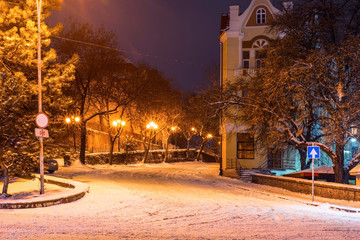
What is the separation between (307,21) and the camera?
76.2 ft

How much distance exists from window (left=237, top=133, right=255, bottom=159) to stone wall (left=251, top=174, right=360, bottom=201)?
9.30 metres

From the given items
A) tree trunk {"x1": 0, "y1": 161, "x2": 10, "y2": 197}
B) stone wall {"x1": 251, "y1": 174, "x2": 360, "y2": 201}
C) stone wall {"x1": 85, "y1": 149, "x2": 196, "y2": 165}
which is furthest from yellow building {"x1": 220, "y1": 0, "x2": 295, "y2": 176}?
tree trunk {"x1": 0, "y1": 161, "x2": 10, "y2": 197}

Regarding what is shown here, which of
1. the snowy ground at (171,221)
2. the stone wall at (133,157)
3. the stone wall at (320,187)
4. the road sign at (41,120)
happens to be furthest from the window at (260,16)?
the road sign at (41,120)

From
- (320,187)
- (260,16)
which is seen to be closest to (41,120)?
(320,187)

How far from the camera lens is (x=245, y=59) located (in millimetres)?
36125

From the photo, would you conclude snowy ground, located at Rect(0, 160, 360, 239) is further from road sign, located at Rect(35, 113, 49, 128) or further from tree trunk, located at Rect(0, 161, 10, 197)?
road sign, located at Rect(35, 113, 49, 128)

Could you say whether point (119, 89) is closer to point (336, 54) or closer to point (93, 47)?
point (93, 47)

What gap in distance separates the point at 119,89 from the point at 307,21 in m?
25.0

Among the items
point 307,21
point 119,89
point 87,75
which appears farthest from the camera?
point 119,89

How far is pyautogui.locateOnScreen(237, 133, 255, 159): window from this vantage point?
36.3 meters

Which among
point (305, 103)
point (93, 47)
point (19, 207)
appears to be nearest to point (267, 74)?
point (305, 103)

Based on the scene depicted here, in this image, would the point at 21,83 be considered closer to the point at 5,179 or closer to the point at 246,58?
the point at 5,179

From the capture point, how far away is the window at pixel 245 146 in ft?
119

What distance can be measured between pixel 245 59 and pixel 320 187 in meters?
18.0
